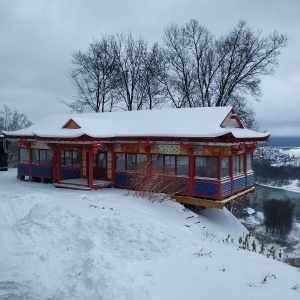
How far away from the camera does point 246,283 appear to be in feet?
21.6

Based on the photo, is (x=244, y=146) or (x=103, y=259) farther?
(x=244, y=146)

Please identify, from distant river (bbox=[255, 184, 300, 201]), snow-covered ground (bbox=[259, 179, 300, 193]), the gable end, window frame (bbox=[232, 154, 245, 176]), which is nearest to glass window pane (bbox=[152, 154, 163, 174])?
window frame (bbox=[232, 154, 245, 176])

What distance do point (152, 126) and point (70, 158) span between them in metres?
5.41

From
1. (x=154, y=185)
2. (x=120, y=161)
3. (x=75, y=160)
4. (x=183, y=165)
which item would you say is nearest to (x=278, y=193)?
(x=75, y=160)

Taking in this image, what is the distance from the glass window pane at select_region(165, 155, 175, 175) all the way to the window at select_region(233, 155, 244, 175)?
113 inches

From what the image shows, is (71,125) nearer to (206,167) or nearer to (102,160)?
(102,160)

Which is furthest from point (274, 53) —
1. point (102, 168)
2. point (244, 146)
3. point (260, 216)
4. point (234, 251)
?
point (260, 216)

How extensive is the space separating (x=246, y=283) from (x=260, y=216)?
47108 millimetres

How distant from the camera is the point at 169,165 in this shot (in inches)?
604

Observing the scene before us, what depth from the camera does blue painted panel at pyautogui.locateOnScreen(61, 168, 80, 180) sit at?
18.4 m

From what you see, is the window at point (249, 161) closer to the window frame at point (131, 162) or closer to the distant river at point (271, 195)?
the window frame at point (131, 162)

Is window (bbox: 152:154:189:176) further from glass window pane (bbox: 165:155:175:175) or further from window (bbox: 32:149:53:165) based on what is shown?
window (bbox: 32:149:53:165)

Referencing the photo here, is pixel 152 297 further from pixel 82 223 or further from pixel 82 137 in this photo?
pixel 82 137

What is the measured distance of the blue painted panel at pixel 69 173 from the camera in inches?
724
